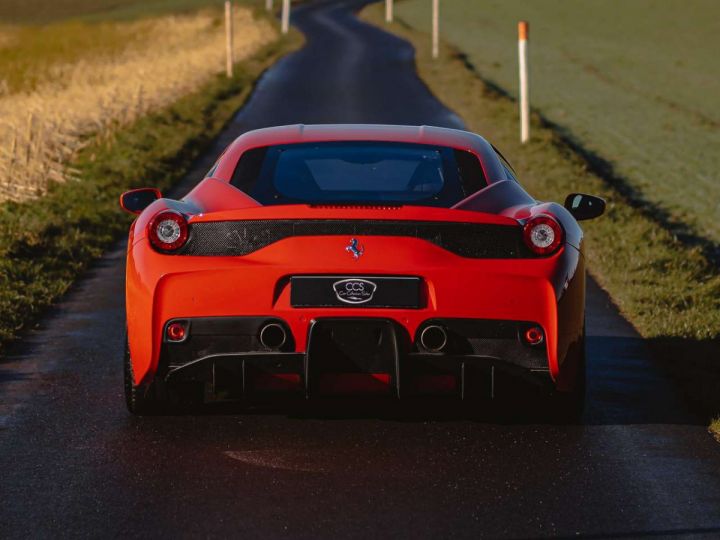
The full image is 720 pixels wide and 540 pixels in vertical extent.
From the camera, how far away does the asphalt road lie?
17.5 feet

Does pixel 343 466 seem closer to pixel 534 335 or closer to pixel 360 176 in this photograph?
pixel 534 335

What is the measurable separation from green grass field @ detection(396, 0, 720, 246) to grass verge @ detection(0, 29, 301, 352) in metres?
5.69

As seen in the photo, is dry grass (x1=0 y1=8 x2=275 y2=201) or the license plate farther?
dry grass (x1=0 y1=8 x2=275 y2=201)

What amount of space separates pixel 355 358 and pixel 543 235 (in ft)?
2.97

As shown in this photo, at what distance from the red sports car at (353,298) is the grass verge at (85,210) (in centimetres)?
275

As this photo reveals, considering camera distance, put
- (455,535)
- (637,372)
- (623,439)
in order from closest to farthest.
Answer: (455,535)
(623,439)
(637,372)

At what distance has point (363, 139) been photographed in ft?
24.3

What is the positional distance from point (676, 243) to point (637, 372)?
17.9 ft

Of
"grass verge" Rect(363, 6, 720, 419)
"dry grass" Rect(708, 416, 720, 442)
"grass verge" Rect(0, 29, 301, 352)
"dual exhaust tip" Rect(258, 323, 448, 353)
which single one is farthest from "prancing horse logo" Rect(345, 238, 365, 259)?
"grass verge" Rect(0, 29, 301, 352)

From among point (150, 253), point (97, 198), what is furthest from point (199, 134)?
point (150, 253)

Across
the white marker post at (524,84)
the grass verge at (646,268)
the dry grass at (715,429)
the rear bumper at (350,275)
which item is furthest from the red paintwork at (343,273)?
the white marker post at (524,84)

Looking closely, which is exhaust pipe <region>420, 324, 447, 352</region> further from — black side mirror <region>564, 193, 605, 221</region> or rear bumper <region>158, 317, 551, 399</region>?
black side mirror <region>564, 193, 605, 221</region>

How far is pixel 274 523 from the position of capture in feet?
17.4

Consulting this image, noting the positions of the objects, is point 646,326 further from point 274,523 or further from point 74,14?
point 74,14
